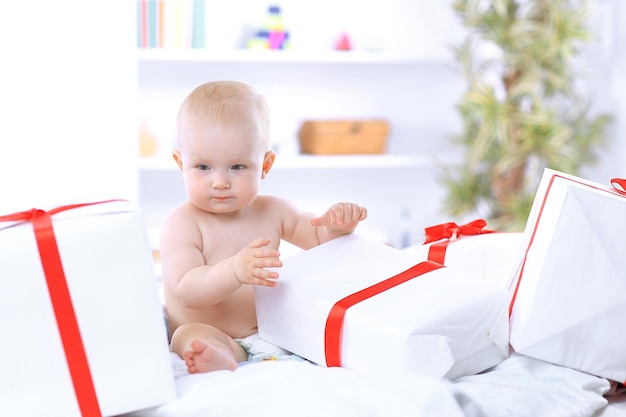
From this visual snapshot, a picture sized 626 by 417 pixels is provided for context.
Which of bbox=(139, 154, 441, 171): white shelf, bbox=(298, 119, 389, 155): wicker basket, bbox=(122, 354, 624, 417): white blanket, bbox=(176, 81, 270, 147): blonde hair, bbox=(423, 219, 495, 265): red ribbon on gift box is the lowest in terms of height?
bbox=(139, 154, 441, 171): white shelf

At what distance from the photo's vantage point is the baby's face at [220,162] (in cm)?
133

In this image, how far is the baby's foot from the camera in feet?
3.70

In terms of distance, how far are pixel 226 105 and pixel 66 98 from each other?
2248 mm

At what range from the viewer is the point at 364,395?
955 mm

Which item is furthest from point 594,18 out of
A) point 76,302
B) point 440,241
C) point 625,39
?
point 76,302

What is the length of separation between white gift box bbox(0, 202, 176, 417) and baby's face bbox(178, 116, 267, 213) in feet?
1.11

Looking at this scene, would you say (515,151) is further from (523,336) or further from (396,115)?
(523,336)

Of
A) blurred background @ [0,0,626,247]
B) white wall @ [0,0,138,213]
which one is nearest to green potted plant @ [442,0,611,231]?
blurred background @ [0,0,626,247]

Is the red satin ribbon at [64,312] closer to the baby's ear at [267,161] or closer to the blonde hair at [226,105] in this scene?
the blonde hair at [226,105]

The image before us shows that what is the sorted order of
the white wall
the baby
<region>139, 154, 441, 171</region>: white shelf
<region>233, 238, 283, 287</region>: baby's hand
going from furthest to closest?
<region>139, 154, 441, 171</region>: white shelf → the white wall → the baby → <region>233, 238, 283, 287</region>: baby's hand

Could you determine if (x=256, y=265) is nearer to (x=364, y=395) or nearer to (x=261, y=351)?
(x=261, y=351)

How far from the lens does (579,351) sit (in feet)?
3.81

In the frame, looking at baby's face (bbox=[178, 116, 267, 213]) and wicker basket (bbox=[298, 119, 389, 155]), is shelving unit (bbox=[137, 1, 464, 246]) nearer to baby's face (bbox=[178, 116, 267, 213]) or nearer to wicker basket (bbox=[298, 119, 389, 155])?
wicker basket (bbox=[298, 119, 389, 155])

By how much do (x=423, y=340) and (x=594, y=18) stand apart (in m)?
3.47
